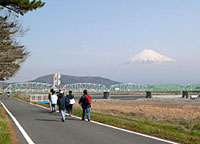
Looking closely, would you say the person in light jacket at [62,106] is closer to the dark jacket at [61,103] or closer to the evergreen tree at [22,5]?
the dark jacket at [61,103]

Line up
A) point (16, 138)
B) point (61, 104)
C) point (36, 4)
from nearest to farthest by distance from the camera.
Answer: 1. point (16, 138)
2. point (61, 104)
3. point (36, 4)

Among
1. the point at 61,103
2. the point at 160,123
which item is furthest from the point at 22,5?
the point at 160,123

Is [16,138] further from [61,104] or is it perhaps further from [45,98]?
[45,98]

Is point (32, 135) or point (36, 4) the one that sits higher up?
point (36, 4)

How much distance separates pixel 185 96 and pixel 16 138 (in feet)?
455

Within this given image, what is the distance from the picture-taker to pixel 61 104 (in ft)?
52.5

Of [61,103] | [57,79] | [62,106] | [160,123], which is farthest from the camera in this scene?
[57,79]

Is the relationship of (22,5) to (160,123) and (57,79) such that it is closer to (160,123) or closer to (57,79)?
(57,79)

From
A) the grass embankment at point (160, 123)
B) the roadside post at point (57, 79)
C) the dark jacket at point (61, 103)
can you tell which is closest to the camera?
the grass embankment at point (160, 123)

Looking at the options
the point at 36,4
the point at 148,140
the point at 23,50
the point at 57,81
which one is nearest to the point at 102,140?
the point at 148,140

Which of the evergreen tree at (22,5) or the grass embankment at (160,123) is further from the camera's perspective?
the evergreen tree at (22,5)

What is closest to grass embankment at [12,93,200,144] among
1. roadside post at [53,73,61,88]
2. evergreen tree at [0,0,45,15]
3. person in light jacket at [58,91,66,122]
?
person in light jacket at [58,91,66,122]

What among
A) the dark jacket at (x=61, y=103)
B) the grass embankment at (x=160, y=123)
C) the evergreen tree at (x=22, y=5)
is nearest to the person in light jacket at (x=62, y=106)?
the dark jacket at (x=61, y=103)

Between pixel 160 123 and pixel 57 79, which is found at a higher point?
pixel 57 79
